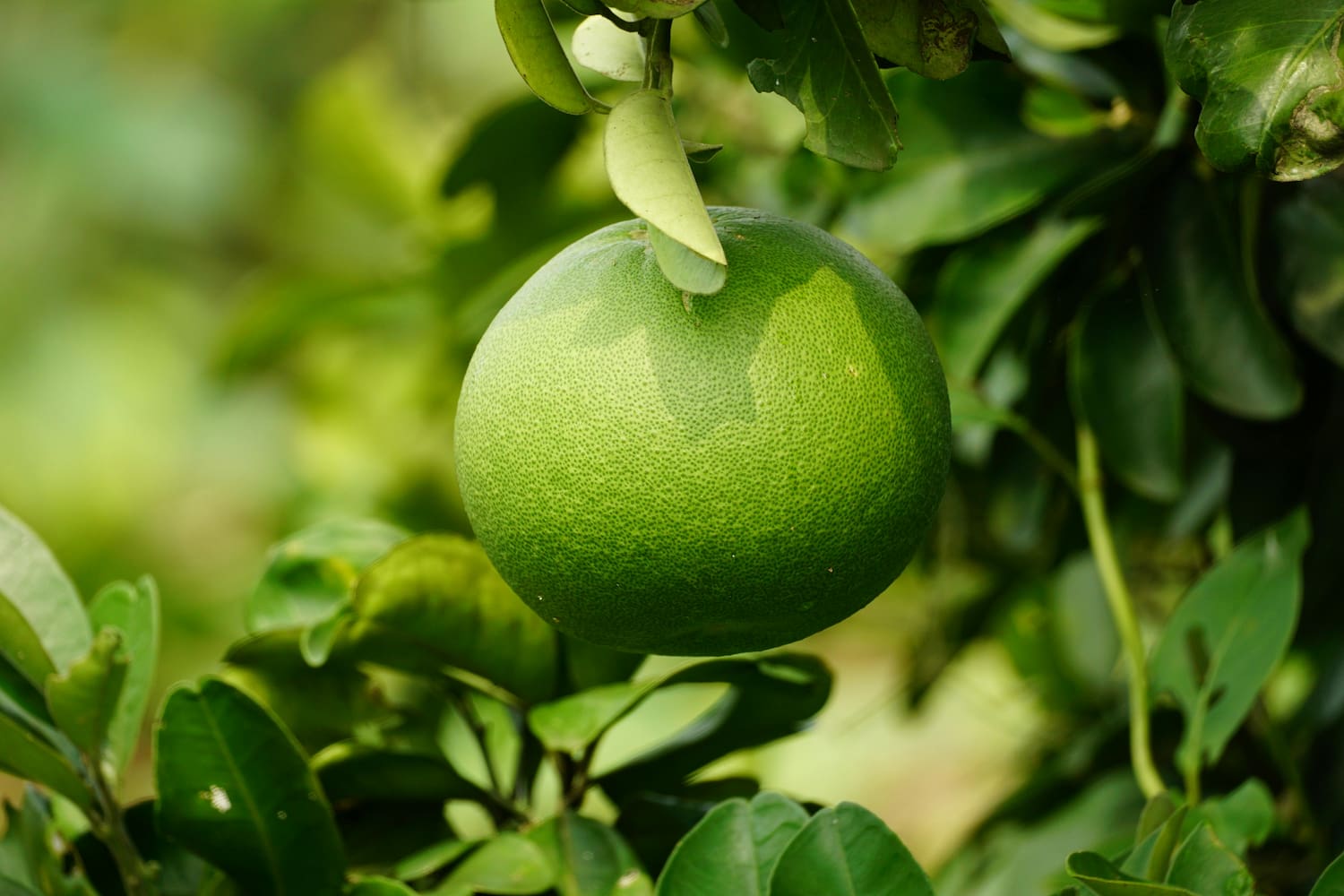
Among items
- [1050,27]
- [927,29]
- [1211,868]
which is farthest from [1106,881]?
[1050,27]

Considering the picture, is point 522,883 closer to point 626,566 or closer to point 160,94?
point 626,566

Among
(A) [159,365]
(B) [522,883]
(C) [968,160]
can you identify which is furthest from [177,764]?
(A) [159,365]

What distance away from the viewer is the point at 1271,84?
0.49 metres

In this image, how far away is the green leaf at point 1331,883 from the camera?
49cm

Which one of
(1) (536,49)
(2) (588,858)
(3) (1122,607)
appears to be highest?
(1) (536,49)

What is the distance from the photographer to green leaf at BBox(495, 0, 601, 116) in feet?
1.54

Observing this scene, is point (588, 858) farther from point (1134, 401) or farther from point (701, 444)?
point (1134, 401)

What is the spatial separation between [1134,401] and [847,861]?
0.45 metres

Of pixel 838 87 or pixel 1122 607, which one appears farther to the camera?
pixel 1122 607

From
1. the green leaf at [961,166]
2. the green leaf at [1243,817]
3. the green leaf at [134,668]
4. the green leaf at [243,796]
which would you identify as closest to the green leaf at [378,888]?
the green leaf at [243,796]

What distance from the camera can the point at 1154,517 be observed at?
3.43 feet

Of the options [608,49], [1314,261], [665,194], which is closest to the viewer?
[665,194]

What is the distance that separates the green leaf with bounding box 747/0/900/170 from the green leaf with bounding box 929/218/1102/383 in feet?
1.12

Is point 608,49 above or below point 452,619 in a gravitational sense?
above
